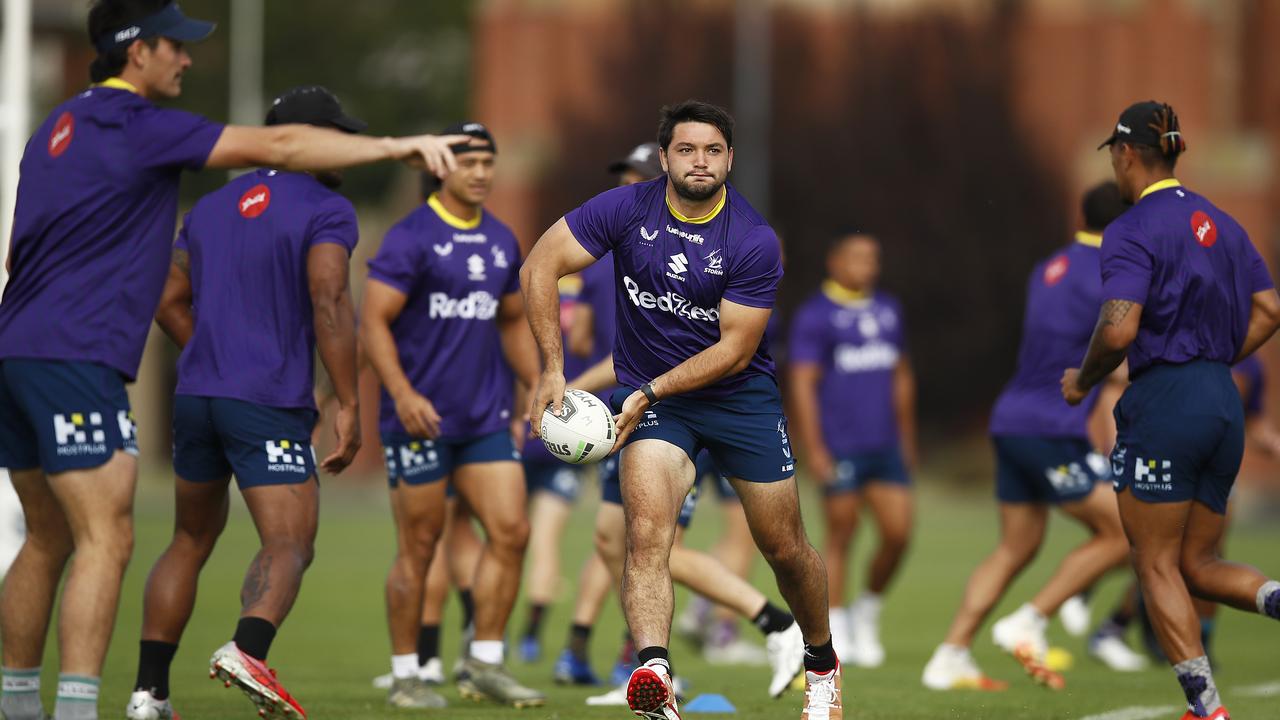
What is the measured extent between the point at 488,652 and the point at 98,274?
10.2 feet

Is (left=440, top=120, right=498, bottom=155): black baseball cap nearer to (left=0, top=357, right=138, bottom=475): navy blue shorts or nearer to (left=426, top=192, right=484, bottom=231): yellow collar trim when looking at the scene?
(left=426, top=192, right=484, bottom=231): yellow collar trim

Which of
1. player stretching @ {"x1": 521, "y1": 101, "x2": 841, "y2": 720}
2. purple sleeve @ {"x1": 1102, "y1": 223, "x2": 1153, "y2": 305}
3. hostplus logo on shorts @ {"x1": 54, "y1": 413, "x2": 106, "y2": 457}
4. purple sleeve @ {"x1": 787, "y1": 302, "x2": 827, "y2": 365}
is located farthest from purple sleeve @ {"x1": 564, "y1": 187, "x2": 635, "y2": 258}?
purple sleeve @ {"x1": 787, "y1": 302, "x2": 827, "y2": 365}

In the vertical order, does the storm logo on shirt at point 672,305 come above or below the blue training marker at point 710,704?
above

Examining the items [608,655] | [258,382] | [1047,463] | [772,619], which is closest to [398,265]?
[258,382]

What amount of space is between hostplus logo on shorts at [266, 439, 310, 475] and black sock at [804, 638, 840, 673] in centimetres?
231

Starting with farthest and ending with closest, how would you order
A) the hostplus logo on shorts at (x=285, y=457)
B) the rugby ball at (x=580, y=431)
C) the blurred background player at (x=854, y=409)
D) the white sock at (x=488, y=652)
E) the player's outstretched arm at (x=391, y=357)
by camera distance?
the blurred background player at (x=854, y=409)
the white sock at (x=488, y=652)
the player's outstretched arm at (x=391, y=357)
the hostplus logo on shorts at (x=285, y=457)
the rugby ball at (x=580, y=431)

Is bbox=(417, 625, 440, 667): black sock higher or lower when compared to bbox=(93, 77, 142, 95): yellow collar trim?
lower

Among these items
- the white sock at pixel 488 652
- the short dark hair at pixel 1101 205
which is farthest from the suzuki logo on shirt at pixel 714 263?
the short dark hair at pixel 1101 205

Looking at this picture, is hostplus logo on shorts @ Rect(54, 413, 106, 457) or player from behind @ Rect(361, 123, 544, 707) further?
player from behind @ Rect(361, 123, 544, 707)

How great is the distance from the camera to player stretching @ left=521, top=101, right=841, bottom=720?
23.3 feet

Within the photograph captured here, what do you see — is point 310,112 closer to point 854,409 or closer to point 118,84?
point 118,84

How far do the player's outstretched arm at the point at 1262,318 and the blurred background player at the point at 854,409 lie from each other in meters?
4.68

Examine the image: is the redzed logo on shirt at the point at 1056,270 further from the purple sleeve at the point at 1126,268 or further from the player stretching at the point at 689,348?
the player stretching at the point at 689,348

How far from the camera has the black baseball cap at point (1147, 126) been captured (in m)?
7.87
